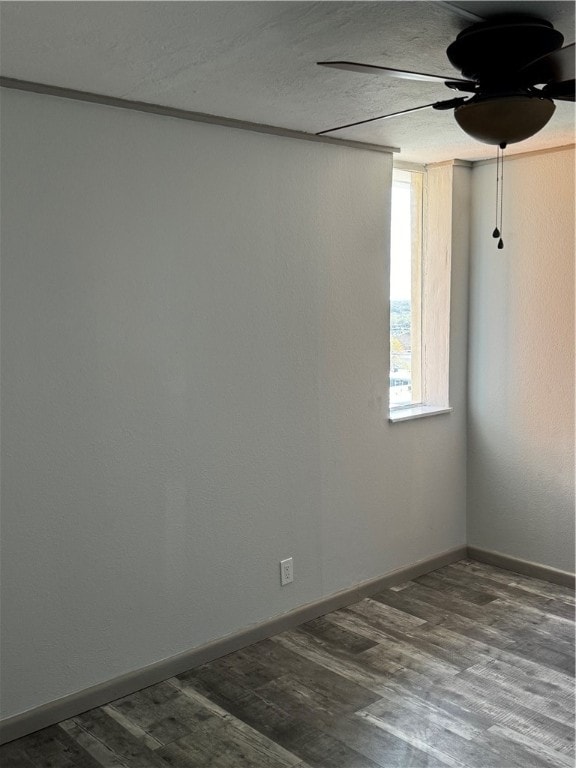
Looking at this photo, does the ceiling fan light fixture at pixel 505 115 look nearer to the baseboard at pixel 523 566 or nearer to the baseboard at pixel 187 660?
the baseboard at pixel 187 660

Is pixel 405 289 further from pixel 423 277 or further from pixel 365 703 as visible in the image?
pixel 365 703

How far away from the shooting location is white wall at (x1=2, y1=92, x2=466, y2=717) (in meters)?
2.60

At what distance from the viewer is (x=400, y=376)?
4.20m

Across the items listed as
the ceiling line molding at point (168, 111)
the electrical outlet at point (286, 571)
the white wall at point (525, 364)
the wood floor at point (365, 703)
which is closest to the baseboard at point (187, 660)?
the wood floor at point (365, 703)

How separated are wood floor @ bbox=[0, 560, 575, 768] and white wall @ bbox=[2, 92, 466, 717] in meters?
0.18

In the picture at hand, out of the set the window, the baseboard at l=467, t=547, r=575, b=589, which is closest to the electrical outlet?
the window

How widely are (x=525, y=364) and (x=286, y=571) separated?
1.64 metres

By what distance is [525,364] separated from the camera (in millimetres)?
3994

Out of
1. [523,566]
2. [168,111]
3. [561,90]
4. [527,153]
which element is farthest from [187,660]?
[527,153]

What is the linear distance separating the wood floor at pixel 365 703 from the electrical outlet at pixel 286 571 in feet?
0.74

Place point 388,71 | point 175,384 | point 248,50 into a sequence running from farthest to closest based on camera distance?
point 175,384
point 248,50
point 388,71

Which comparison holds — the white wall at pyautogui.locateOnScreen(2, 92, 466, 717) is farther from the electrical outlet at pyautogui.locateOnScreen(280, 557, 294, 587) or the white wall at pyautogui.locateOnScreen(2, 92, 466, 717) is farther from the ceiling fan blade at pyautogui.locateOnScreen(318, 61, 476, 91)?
the ceiling fan blade at pyautogui.locateOnScreen(318, 61, 476, 91)

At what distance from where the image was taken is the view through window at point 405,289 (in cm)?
407

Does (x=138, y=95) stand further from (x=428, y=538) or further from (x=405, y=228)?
(x=428, y=538)
